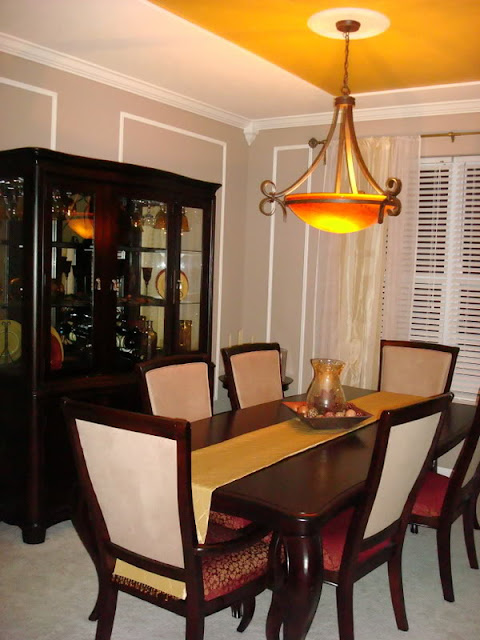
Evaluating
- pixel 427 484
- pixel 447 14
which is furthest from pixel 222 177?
pixel 427 484

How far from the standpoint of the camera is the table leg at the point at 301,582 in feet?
6.35

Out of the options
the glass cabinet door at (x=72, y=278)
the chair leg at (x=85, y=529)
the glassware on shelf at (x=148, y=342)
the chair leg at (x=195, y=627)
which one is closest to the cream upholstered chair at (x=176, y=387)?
the chair leg at (x=85, y=529)

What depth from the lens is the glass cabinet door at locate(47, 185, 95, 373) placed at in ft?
10.7

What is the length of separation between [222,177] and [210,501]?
323cm

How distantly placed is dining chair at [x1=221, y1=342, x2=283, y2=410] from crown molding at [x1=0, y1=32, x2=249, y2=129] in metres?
1.72

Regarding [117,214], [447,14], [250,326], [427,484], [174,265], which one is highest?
[447,14]

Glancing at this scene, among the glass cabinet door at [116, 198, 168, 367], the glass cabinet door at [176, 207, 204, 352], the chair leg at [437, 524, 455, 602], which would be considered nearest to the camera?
the chair leg at [437, 524, 455, 602]

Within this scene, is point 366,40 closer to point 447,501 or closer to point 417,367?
point 417,367

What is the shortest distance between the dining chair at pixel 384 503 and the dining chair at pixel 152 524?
0.26 m

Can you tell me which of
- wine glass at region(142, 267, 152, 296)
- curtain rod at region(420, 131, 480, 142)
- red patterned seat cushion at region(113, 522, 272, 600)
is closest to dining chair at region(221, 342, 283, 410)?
wine glass at region(142, 267, 152, 296)

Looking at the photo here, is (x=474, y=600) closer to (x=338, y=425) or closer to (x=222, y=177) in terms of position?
(x=338, y=425)

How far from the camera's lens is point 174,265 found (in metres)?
3.95

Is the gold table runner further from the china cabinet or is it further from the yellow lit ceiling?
the yellow lit ceiling

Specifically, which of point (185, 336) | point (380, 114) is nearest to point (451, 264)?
point (380, 114)
